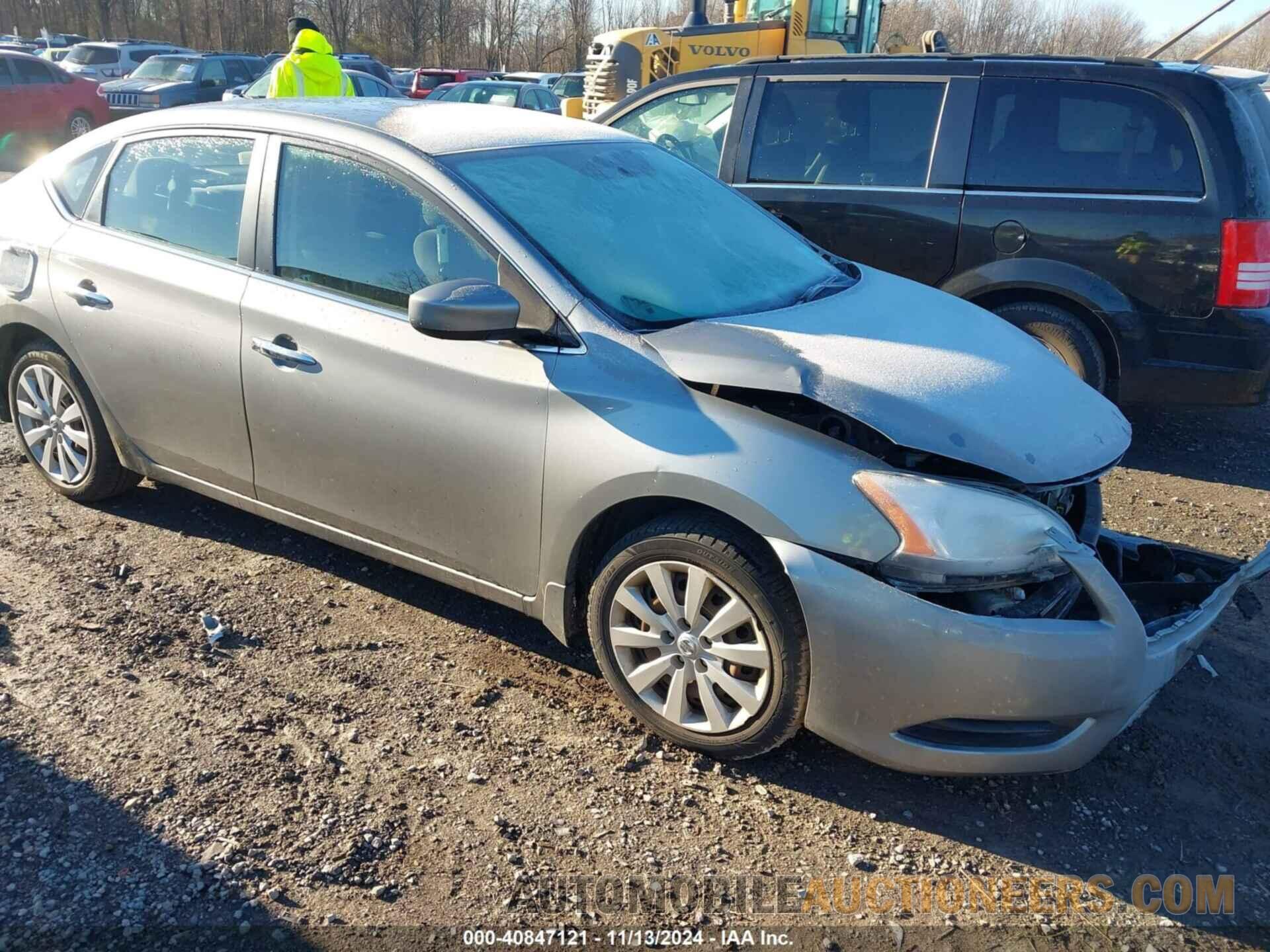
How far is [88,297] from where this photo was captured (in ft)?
13.2

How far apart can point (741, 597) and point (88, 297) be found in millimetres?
2922

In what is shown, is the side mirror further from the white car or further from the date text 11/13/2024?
the white car

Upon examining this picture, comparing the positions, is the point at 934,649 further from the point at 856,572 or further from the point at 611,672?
the point at 611,672

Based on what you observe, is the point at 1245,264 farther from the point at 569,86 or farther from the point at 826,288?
the point at 569,86

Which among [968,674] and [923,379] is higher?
[923,379]

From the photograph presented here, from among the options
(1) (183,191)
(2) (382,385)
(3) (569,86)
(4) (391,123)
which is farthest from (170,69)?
(2) (382,385)

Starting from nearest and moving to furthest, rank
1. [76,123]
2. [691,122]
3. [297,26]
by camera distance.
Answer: [691,122], [297,26], [76,123]

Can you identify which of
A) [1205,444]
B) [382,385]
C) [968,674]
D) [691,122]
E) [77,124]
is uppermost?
[691,122]

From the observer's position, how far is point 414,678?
339 cm

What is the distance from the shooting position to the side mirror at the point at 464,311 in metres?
2.94

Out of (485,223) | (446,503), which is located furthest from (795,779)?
(485,223)

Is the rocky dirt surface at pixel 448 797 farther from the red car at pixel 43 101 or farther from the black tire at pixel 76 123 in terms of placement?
the black tire at pixel 76 123

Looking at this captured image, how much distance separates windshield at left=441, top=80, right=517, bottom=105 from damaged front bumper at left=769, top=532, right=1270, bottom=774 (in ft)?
Answer: 57.9

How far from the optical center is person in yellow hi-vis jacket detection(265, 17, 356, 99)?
26.2 feet
